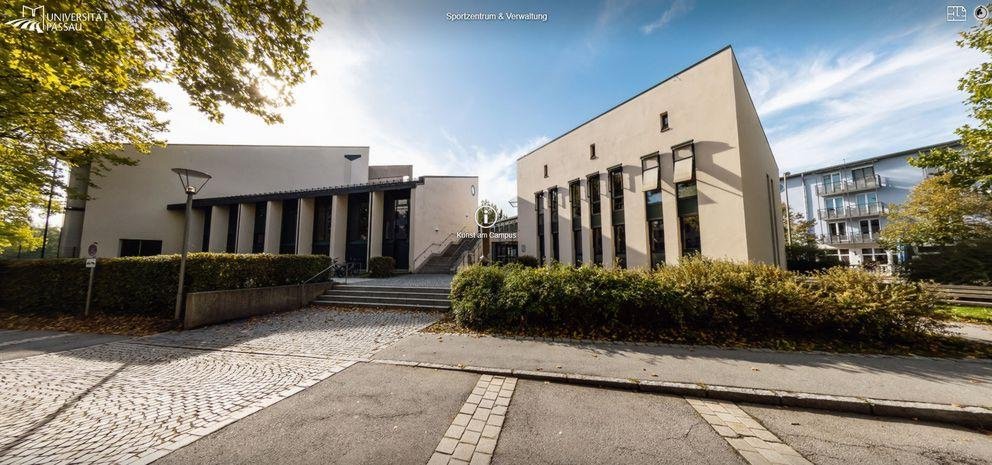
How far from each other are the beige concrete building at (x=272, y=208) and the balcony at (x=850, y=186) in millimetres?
37916

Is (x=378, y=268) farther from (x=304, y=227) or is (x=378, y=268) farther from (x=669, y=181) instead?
(x=669, y=181)

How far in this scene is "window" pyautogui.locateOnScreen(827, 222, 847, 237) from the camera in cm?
3153

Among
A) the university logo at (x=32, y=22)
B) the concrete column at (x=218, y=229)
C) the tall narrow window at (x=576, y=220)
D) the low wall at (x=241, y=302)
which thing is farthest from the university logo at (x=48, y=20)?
the concrete column at (x=218, y=229)

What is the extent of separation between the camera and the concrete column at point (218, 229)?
22484 mm

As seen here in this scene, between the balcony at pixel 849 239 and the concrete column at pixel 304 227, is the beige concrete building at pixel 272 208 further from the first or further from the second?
the balcony at pixel 849 239

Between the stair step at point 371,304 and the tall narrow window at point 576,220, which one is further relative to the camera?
the tall narrow window at point 576,220

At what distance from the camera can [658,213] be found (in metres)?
14.9

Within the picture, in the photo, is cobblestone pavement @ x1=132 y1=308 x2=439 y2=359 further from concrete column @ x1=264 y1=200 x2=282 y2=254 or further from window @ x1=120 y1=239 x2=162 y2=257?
window @ x1=120 y1=239 x2=162 y2=257

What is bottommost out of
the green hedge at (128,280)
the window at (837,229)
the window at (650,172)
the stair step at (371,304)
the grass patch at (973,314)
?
the grass patch at (973,314)

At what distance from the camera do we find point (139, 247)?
77.9 ft

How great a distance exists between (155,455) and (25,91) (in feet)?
40.7

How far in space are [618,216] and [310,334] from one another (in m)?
15.1

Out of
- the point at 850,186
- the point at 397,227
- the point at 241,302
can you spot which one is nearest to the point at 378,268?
the point at 397,227

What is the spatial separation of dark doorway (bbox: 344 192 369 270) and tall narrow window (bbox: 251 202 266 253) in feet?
23.6
